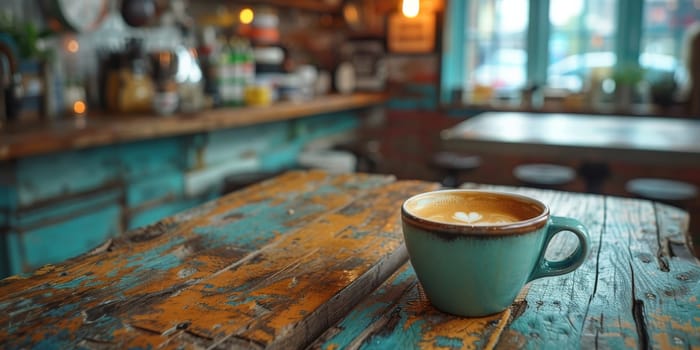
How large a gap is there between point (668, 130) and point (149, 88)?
251 centimetres

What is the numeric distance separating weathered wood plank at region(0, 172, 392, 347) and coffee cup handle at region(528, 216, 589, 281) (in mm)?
425

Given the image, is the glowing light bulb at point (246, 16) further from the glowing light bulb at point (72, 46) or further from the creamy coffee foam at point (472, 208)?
the creamy coffee foam at point (472, 208)

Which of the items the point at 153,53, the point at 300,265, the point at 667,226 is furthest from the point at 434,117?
the point at 300,265

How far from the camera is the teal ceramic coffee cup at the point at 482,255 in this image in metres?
0.67

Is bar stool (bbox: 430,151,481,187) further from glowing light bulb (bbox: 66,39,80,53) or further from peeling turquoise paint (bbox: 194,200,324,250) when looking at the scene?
peeling turquoise paint (bbox: 194,200,324,250)

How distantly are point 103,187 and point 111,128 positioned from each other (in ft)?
1.23

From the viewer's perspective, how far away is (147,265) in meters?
0.86

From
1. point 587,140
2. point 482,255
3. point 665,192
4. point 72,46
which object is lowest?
point 665,192

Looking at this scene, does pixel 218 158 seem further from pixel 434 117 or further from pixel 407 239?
pixel 407 239

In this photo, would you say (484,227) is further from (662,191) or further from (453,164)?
(453,164)

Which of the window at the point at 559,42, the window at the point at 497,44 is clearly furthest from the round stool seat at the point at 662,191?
the window at the point at 497,44

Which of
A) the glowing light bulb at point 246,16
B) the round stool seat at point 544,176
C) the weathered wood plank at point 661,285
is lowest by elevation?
the round stool seat at point 544,176

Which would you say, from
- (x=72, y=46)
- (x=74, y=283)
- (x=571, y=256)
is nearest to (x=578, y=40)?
(x=72, y=46)

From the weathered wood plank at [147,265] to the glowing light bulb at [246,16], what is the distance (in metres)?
2.67
